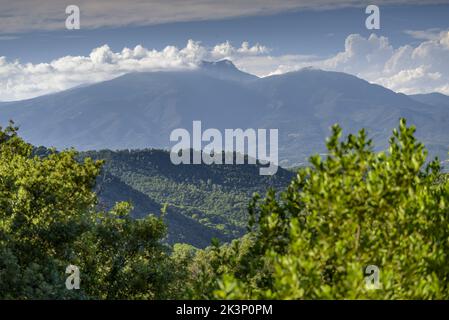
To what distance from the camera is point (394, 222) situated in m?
14.0

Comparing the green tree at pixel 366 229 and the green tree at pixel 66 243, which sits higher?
the green tree at pixel 366 229

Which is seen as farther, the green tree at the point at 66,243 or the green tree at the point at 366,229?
the green tree at the point at 66,243

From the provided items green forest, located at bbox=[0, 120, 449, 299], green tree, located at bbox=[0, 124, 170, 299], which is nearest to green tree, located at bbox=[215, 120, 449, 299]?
green forest, located at bbox=[0, 120, 449, 299]

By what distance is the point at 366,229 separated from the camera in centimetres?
1479

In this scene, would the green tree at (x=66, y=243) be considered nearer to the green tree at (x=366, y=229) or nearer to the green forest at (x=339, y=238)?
the green forest at (x=339, y=238)

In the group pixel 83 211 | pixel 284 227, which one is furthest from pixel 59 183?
pixel 284 227

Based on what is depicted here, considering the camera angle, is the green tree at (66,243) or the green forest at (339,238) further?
the green tree at (66,243)

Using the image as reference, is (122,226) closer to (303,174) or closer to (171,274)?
(171,274)

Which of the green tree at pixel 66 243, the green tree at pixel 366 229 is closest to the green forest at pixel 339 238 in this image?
the green tree at pixel 366 229

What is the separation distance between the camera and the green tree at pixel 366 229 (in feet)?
41.0

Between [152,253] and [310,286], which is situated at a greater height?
[310,286]

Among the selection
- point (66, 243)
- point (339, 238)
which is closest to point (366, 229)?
point (339, 238)

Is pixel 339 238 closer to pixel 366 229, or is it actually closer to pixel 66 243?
pixel 366 229

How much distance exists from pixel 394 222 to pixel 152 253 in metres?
25.4
